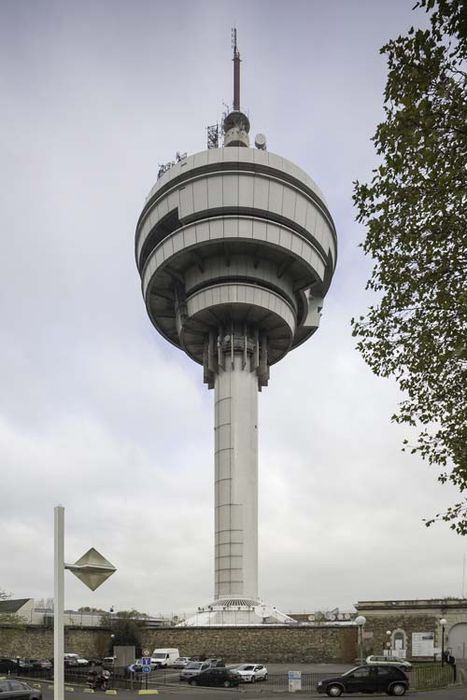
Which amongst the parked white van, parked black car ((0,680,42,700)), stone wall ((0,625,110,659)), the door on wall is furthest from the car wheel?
stone wall ((0,625,110,659))

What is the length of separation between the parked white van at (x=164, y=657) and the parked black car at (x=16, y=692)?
27.6m

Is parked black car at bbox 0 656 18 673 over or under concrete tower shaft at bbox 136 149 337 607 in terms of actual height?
under

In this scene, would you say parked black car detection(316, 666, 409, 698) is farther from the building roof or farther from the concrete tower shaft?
the building roof

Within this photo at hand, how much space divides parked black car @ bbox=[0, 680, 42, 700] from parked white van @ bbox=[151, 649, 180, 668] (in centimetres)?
2761

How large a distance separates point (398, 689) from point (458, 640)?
23029 mm

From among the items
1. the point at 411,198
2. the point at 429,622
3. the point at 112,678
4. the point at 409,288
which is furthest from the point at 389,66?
the point at 429,622

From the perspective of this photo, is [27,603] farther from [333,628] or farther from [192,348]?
[333,628]

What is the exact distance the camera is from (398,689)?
33.0 m

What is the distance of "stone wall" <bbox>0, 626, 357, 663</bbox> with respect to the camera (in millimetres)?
56750

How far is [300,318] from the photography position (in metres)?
83.1

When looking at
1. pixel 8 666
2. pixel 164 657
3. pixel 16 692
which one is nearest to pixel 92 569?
pixel 16 692

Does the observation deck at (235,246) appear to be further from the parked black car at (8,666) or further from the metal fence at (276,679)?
the metal fence at (276,679)

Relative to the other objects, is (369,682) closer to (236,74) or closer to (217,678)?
(217,678)

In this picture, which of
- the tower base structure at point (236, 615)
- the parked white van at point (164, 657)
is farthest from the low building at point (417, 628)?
the parked white van at point (164, 657)
